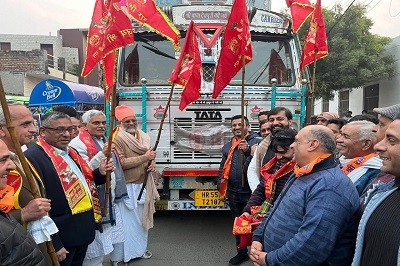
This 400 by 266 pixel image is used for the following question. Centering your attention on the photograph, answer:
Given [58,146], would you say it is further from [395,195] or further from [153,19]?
[395,195]

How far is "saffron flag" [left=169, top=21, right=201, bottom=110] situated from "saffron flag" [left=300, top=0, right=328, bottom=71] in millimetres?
1938

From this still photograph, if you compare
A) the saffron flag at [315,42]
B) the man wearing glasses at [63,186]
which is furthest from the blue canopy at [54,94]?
the man wearing glasses at [63,186]

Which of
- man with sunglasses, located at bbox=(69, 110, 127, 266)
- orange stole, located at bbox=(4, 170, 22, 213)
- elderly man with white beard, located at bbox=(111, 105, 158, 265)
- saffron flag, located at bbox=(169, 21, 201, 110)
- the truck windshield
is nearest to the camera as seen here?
orange stole, located at bbox=(4, 170, 22, 213)

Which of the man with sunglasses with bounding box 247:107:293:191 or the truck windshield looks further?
the truck windshield

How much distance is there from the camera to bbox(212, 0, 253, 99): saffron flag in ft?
13.8

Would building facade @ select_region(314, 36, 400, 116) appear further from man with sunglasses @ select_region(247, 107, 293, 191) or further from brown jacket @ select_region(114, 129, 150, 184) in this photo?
brown jacket @ select_region(114, 129, 150, 184)

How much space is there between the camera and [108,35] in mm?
3350

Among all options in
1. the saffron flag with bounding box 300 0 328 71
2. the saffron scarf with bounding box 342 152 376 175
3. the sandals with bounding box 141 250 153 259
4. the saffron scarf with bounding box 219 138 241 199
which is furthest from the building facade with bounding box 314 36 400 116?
the saffron scarf with bounding box 342 152 376 175

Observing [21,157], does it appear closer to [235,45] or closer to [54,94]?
[235,45]

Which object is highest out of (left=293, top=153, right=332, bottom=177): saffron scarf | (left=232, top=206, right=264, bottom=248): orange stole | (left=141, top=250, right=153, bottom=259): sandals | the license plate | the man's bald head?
the man's bald head

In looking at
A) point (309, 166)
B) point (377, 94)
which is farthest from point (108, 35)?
point (377, 94)

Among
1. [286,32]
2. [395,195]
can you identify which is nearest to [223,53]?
[286,32]

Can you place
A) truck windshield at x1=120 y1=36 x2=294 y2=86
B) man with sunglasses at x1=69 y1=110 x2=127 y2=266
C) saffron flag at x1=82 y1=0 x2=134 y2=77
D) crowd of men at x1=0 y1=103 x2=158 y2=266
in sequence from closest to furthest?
1. crowd of men at x1=0 y1=103 x2=158 y2=266
2. saffron flag at x1=82 y1=0 x2=134 y2=77
3. man with sunglasses at x1=69 y1=110 x2=127 y2=266
4. truck windshield at x1=120 y1=36 x2=294 y2=86

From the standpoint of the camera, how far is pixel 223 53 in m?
4.33
